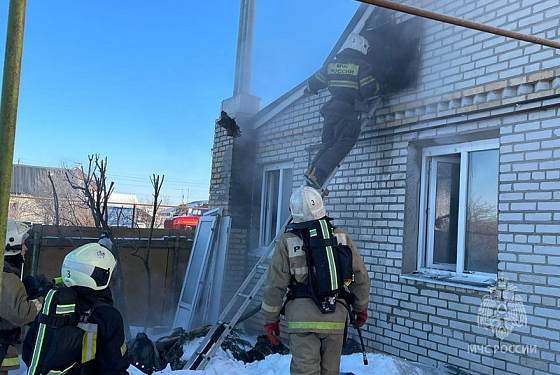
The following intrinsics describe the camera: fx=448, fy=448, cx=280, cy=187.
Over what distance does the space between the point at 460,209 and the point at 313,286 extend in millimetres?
1915

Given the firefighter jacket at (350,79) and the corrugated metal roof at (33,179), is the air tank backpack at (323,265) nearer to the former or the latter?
the firefighter jacket at (350,79)

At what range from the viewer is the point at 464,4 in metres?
4.43

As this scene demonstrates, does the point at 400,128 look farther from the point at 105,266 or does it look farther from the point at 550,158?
the point at 105,266

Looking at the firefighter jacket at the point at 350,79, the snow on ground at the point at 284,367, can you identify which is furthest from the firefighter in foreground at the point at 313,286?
the firefighter jacket at the point at 350,79

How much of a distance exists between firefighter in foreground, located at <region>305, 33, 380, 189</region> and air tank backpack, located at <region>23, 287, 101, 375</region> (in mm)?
2870

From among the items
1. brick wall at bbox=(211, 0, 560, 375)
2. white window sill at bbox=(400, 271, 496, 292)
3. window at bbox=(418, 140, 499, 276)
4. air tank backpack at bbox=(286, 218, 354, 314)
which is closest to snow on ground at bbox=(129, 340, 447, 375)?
brick wall at bbox=(211, 0, 560, 375)

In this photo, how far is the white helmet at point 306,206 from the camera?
130 inches

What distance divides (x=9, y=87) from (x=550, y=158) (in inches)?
143

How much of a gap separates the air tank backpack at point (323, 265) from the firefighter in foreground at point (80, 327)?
1332 mm

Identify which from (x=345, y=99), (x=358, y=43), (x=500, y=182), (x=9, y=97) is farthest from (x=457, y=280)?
(x=9, y=97)

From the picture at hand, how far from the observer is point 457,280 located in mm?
4121

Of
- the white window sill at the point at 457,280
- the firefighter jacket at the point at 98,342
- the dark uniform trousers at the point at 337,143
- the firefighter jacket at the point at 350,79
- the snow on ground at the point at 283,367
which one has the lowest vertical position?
the snow on ground at the point at 283,367

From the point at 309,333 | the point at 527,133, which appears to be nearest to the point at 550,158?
Result: the point at 527,133

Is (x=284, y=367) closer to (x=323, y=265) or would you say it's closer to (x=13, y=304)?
(x=323, y=265)
